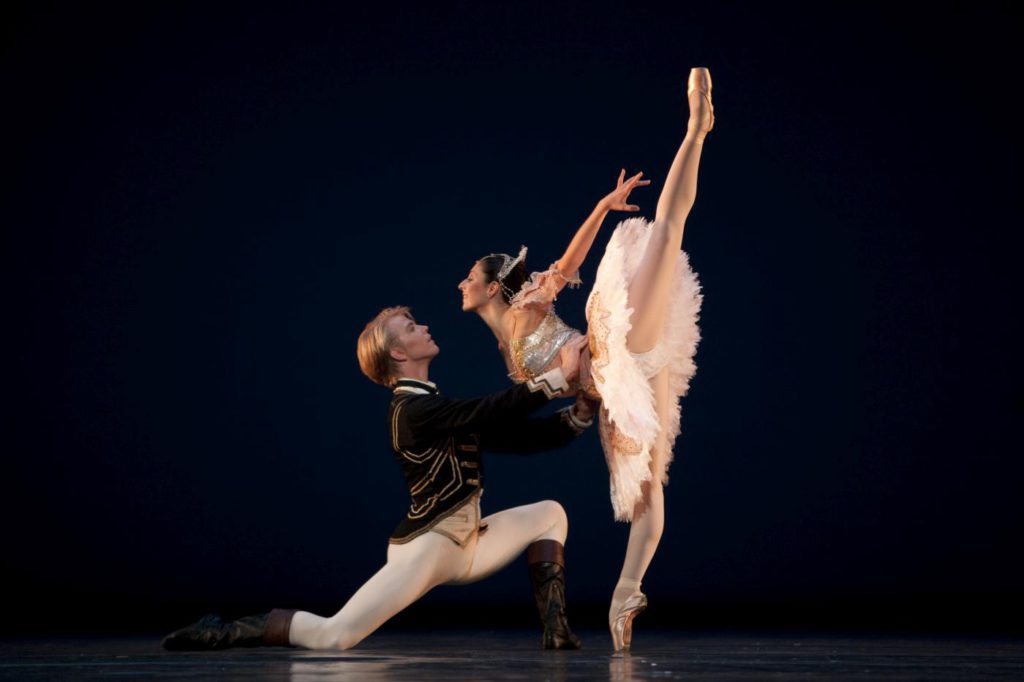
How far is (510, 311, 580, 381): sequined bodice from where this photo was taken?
11.5ft

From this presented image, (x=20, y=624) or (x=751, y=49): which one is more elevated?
(x=751, y=49)

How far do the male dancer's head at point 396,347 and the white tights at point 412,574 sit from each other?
1.47 ft

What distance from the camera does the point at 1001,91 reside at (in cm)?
566

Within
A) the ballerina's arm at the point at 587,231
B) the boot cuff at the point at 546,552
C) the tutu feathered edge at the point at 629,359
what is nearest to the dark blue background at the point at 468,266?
the ballerina's arm at the point at 587,231

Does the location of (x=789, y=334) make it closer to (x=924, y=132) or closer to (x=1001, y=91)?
(x=924, y=132)

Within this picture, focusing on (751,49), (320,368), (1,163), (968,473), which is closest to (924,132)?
(751,49)

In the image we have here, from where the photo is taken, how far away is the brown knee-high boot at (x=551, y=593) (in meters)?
3.26

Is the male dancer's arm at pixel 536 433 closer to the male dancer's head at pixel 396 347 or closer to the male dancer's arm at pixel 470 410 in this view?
the male dancer's arm at pixel 470 410

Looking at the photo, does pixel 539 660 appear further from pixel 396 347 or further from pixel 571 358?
pixel 396 347

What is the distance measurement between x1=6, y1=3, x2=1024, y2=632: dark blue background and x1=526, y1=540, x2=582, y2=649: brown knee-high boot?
230cm

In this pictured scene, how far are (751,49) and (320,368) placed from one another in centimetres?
240

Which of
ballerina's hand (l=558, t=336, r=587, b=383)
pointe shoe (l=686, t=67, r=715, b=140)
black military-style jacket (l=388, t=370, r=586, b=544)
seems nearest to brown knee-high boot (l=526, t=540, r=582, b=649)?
black military-style jacket (l=388, t=370, r=586, b=544)

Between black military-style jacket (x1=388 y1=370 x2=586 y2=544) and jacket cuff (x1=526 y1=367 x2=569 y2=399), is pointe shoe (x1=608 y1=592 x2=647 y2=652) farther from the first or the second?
jacket cuff (x1=526 y1=367 x2=569 y2=399)

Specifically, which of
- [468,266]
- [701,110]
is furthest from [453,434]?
[468,266]
